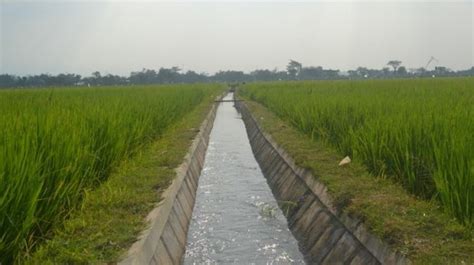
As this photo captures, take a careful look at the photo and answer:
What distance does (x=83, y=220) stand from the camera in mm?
3645

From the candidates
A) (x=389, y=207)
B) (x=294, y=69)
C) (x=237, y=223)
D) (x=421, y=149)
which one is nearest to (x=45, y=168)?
→ (x=237, y=223)

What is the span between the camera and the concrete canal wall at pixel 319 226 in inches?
137

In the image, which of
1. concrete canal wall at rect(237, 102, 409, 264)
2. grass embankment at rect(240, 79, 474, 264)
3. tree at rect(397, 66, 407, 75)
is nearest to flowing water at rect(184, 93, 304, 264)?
concrete canal wall at rect(237, 102, 409, 264)

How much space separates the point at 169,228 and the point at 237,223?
125cm

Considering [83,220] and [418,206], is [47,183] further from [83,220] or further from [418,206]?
[418,206]

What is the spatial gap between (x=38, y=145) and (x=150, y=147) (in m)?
3.91

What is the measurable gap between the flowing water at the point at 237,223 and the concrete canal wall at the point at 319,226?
150 millimetres

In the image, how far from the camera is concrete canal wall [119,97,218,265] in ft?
10.9

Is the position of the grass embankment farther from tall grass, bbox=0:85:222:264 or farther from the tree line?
the tree line

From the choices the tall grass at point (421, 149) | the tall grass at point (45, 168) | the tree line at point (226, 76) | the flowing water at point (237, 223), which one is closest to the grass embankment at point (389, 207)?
the tall grass at point (421, 149)

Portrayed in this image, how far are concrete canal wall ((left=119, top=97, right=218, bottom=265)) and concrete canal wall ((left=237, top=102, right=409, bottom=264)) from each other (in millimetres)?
1238

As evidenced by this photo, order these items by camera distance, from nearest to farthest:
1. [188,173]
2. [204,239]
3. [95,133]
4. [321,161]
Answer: [204,239]
[95,133]
[321,161]
[188,173]

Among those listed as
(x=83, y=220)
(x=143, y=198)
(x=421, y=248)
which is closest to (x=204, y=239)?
(x=143, y=198)

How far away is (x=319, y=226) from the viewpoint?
4.60 metres
